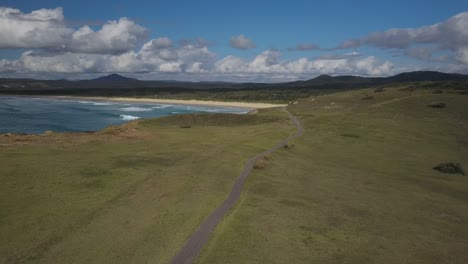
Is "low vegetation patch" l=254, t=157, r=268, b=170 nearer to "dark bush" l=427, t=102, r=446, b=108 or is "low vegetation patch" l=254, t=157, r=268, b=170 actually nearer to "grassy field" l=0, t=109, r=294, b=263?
"grassy field" l=0, t=109, r=294, b=263

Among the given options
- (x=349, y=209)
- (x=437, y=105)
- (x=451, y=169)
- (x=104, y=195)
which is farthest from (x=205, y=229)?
(x=437, y=105)

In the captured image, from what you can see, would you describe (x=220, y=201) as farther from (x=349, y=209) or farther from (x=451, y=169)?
(x=451, y=169)

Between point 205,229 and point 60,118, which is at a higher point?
point 205,229

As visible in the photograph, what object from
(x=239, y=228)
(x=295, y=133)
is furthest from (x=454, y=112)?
(x=239, y=228)

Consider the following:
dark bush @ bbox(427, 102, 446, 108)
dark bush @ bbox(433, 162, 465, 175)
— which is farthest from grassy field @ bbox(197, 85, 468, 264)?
dark bush @ bbox(427, 102, 446, 108)

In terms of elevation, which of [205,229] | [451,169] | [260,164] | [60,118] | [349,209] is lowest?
[60,118]

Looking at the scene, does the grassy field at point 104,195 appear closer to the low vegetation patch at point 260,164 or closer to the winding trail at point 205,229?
the winding trail at point 205,229

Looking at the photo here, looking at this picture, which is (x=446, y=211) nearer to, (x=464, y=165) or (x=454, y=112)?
(x=464, y=165)

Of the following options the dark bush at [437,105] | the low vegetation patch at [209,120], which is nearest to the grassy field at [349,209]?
the low vegetation patch at [209,120]

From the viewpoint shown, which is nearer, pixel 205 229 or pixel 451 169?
pixel 205 229
